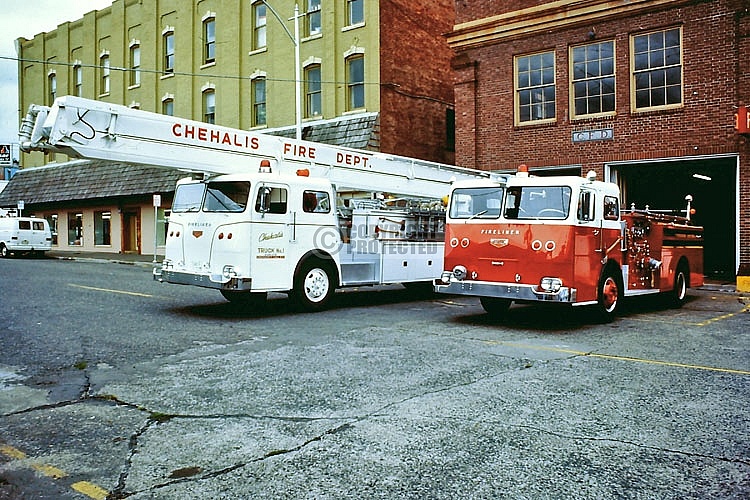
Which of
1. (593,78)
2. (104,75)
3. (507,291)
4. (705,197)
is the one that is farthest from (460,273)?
(104,75)

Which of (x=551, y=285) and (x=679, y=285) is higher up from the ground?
(x=551, y=285)

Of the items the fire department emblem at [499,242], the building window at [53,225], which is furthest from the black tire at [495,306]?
the building window at [53,225]

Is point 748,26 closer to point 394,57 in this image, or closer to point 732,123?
point 732,123

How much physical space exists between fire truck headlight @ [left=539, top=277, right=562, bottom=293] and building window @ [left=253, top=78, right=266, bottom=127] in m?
21.1

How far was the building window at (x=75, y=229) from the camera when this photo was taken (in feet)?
127

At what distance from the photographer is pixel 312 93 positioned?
27.5 metres

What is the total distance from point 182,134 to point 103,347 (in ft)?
13.4

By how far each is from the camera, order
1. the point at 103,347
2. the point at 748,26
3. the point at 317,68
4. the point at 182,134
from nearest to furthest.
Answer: the point at 103,347 < the point at 182,134 < the point at 748,26 < the point at 317,68

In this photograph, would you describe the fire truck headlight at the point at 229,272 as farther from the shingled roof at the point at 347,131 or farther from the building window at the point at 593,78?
the shingled roof at the point at 347,131

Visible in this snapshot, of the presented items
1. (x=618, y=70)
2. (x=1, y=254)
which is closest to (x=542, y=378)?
(x=618, y=70)

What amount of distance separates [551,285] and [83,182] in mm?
31512

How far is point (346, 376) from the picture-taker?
7035mm

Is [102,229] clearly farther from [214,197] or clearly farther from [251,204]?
[251,204]

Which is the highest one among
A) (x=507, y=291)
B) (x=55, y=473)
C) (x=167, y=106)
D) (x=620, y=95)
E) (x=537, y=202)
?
(x=167, y=106)
